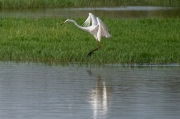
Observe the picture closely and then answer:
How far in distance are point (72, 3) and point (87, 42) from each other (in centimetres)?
2153

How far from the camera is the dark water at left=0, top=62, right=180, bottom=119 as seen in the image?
1084 cm

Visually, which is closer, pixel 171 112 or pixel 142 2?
pixel 171 112

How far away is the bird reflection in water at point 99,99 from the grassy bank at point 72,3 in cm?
2477

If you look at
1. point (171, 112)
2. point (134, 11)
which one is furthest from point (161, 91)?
point (134, 11)

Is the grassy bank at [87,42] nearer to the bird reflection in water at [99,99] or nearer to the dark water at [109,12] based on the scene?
the bird reflection in water at [99,99]

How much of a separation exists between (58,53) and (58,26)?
18.6 ft

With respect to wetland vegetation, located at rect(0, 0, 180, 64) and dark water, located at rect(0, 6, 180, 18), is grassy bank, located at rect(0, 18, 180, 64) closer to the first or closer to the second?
wetland vegetation, located at rect(0, 0, 180, 64)

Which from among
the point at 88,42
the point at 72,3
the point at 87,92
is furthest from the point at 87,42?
the point at 72,3

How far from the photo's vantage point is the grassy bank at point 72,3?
3894cm

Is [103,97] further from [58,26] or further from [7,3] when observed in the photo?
[7,3]

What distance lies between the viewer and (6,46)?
18.3 metres

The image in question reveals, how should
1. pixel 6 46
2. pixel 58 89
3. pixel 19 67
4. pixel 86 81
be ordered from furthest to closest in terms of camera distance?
pixel 6 46, pixel 19 67, pixel 86 81, pixel 58 89

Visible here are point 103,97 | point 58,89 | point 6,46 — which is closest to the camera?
point 103,97

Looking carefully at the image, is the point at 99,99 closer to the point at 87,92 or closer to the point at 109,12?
the point at 87,92
